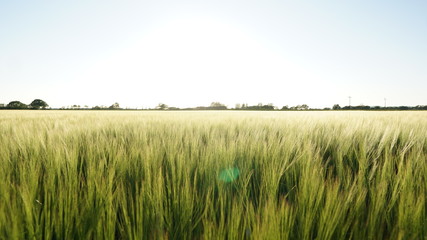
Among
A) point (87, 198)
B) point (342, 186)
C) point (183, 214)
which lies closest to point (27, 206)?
point (87, 198)

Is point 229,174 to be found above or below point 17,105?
below

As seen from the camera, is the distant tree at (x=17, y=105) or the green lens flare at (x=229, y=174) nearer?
the green lens flare at (x=229, y=174)

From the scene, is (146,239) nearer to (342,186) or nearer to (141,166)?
(141,166)

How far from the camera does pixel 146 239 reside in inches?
25.2

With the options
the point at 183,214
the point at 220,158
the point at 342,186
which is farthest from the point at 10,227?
the point at 342,186

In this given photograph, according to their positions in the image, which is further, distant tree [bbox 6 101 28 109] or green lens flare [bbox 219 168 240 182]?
distant tree [bbox 6 101 28 109]

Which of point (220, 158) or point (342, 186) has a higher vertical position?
point (220, 158)

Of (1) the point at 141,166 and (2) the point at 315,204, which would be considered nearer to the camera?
(2) the point at 315,204

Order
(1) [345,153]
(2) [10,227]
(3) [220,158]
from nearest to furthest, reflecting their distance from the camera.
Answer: (2) [10,227], (3) [220,158], (1) [345,153]

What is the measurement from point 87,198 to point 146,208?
226mm

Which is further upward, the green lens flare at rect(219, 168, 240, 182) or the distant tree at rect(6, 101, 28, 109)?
the distant tree at rect(6, 101, 28, 109)

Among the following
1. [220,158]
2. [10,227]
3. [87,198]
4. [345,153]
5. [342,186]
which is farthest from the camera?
[345,153]

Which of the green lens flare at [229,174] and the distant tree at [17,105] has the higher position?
the distant tree at [17,105]

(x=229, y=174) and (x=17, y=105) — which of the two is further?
(x=17, y=105)
